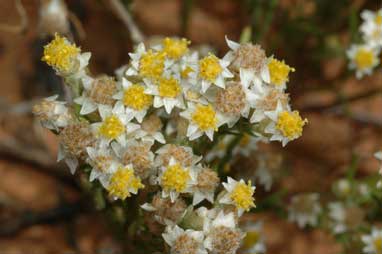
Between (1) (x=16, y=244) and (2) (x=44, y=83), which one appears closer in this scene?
(1) (x=16, y=244)

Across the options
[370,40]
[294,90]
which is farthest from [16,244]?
[370,40]

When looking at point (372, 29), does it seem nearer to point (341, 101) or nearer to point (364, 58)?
point (364, 58)

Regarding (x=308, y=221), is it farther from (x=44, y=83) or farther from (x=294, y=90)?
(x=44, y=83)

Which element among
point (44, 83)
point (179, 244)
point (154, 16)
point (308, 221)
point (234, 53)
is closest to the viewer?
point (179, 244)

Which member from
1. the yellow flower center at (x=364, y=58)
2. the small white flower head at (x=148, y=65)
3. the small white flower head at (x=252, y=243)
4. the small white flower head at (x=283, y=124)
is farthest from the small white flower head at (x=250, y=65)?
the yellow flower center at (x=364, y=58)

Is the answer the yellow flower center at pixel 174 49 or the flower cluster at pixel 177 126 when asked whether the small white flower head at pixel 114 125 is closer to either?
the flower cluster at pixel 177 126

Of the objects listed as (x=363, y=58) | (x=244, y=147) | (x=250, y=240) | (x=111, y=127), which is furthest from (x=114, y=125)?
(x=363, y=58)
